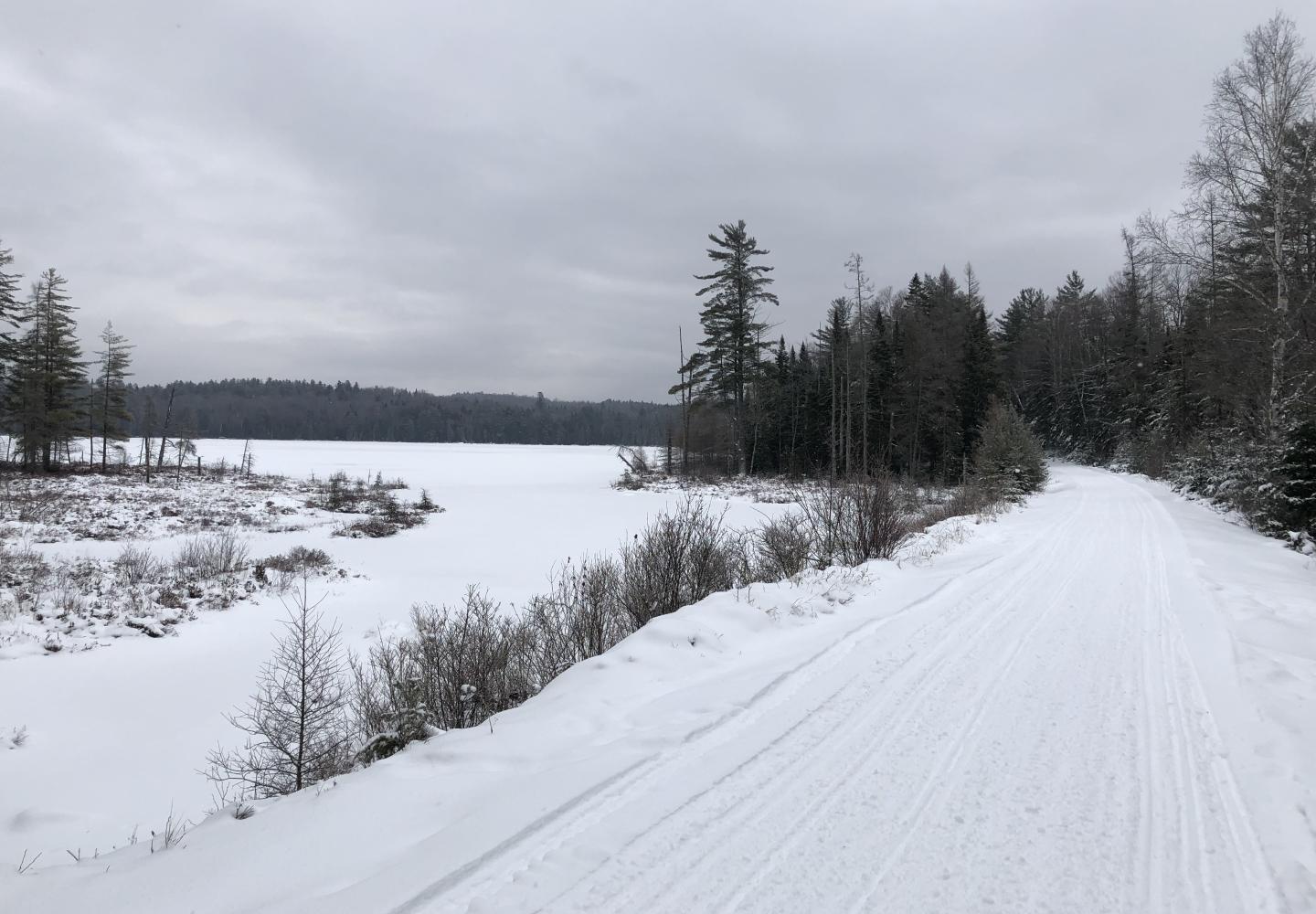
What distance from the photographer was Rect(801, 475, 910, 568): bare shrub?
34.3 feet

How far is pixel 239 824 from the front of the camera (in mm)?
3285

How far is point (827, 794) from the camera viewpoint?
10.5 ft

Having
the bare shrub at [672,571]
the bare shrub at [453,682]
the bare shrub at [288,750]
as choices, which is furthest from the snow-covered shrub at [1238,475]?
the bare shrub at [288,750]

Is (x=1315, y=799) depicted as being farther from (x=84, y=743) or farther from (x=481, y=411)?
(x=481, y=411)

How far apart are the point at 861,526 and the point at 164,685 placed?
10791mm

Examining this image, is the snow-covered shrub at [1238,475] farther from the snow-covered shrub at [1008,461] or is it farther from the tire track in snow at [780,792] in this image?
the tire track in snow at [780,792]

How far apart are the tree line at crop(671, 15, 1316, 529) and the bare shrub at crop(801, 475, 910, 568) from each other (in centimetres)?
102

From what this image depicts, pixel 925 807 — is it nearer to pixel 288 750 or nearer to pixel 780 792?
pixel 780 792

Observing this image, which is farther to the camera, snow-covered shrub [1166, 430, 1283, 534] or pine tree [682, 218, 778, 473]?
pine tree [682, 218, 778, 473]

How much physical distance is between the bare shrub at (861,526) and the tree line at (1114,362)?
102 cm

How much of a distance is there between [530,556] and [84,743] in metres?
10.8

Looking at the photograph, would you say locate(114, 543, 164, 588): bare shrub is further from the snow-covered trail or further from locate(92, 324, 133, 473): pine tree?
locate(92, 324, 133, 473): pine tree

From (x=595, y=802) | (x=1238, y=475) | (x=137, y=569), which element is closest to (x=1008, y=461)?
(x=1238, y=475)

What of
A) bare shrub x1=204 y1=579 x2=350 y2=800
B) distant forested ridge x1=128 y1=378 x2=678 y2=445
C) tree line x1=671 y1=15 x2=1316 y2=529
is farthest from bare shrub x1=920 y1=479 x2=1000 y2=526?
distant forested ridge x1=128 y1=378 x2=678 y2=445
